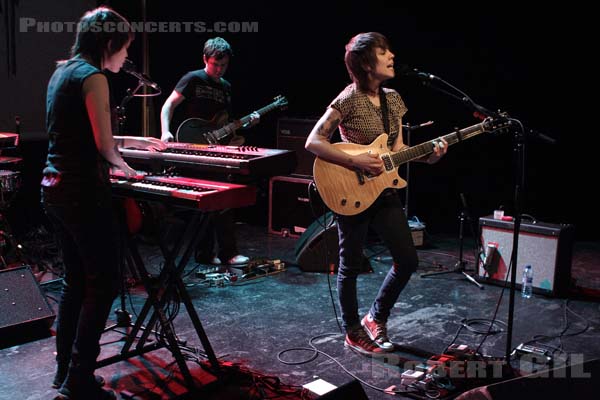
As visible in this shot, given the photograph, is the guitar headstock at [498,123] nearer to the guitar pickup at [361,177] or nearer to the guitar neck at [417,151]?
the guitar neck at [417,151]

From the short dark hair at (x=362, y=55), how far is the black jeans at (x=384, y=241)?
0.65 metres

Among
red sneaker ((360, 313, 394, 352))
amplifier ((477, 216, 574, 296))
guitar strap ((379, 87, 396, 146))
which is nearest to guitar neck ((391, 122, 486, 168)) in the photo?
guitar strap ((379, 87, 396, 146))

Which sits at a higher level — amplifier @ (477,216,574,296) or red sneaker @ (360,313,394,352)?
amplifier @ (477,216,574,296)

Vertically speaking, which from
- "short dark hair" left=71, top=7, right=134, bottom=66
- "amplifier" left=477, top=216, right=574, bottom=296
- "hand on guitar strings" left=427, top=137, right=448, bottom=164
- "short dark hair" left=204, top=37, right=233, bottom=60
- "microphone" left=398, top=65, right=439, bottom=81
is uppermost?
"short dark hair" left=204, top=37, right=233, bottom=60

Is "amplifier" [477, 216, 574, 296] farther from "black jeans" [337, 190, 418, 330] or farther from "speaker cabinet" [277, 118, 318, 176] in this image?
"speaker cabinet" [277, 118, 318, 176]

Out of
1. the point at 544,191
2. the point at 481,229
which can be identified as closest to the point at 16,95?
the point at 481,229

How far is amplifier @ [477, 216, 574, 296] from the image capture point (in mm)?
4871

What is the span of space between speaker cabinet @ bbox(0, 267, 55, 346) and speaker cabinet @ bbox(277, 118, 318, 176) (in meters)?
3.29

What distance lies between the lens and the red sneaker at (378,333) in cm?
370

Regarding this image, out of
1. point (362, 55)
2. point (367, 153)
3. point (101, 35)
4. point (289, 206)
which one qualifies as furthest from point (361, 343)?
point (289, 206)

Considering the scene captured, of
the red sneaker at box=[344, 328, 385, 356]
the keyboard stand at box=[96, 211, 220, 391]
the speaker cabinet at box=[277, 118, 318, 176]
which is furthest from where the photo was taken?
the speaker cabinet at box=[277, 118, 318, 176]

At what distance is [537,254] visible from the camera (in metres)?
4.97

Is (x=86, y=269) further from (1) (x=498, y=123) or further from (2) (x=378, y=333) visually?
(1) (x=498, y=123)

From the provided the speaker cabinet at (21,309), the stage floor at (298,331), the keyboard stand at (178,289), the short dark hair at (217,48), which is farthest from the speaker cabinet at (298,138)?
the keyboard stand at (178,289)
